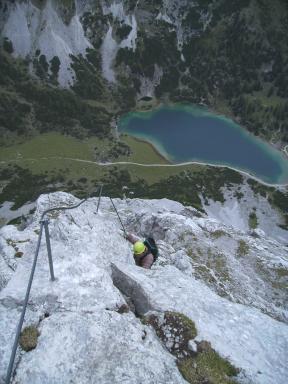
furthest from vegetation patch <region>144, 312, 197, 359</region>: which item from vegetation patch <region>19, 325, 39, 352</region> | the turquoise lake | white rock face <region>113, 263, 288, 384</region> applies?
the turquoise lake

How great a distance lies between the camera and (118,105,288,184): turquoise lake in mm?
162250

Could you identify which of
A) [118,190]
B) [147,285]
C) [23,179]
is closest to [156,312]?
[147,285]

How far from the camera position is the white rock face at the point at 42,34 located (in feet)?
587

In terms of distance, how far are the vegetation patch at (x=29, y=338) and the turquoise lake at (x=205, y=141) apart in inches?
5729

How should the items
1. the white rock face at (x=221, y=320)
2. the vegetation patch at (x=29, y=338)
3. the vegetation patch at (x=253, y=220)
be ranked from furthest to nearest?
the vegetation patch at (x=253, y=220)
the white rock face at (x=221, y=320)
the vegetation patch at (x=29, y=338)

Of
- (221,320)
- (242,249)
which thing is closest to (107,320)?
(221,320)

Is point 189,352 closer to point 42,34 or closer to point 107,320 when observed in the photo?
point 107,320

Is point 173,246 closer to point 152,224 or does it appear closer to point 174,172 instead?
point 152,224

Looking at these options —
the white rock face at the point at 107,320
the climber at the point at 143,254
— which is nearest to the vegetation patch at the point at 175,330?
the white rock face at the point at 107,320

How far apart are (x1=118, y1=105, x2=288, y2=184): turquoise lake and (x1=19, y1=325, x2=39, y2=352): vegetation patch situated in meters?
146

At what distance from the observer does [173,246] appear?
40625 mm

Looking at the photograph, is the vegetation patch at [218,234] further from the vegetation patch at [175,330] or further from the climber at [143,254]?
the vegetation patch at [175,330]

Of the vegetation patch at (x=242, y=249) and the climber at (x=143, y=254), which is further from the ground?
the climber at (x=143, y=254)

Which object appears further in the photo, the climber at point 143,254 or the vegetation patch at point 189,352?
the climber at point 143,254
